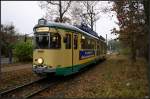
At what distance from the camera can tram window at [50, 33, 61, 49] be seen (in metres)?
14.9

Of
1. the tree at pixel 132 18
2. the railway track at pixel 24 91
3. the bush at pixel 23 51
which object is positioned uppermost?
the tree at pixel 132 18

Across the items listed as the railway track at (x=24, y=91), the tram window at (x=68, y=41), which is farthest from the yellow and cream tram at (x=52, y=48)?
the railway track at (x=24, y=91)

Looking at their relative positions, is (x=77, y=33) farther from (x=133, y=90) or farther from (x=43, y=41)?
(x=133, y=90)

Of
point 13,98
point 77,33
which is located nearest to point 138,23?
point 77,33

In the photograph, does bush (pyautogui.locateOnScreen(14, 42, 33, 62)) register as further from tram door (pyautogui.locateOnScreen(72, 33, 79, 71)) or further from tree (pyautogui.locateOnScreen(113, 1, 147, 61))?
tram door (pyautogui.locateOnScreen(72, 33, 79, 71))

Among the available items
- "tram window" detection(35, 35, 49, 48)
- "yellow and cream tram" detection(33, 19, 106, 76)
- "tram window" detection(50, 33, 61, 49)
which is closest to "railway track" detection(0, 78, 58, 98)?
"yellow and cream tram" detection(33, 19, 106, 76)

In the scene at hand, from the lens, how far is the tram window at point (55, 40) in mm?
14904

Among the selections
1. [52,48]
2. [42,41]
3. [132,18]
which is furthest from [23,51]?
[52,48]

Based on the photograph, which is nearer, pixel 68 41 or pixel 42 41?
pixel 42 41

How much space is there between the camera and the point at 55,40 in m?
15.0

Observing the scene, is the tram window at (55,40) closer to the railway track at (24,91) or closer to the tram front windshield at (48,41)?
the tram front windshield at (48,41)

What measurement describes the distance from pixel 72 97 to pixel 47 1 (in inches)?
1158

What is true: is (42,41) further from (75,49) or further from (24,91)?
(24,91)

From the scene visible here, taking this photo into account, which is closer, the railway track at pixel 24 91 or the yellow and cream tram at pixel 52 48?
the railway track at pixel 24 91
